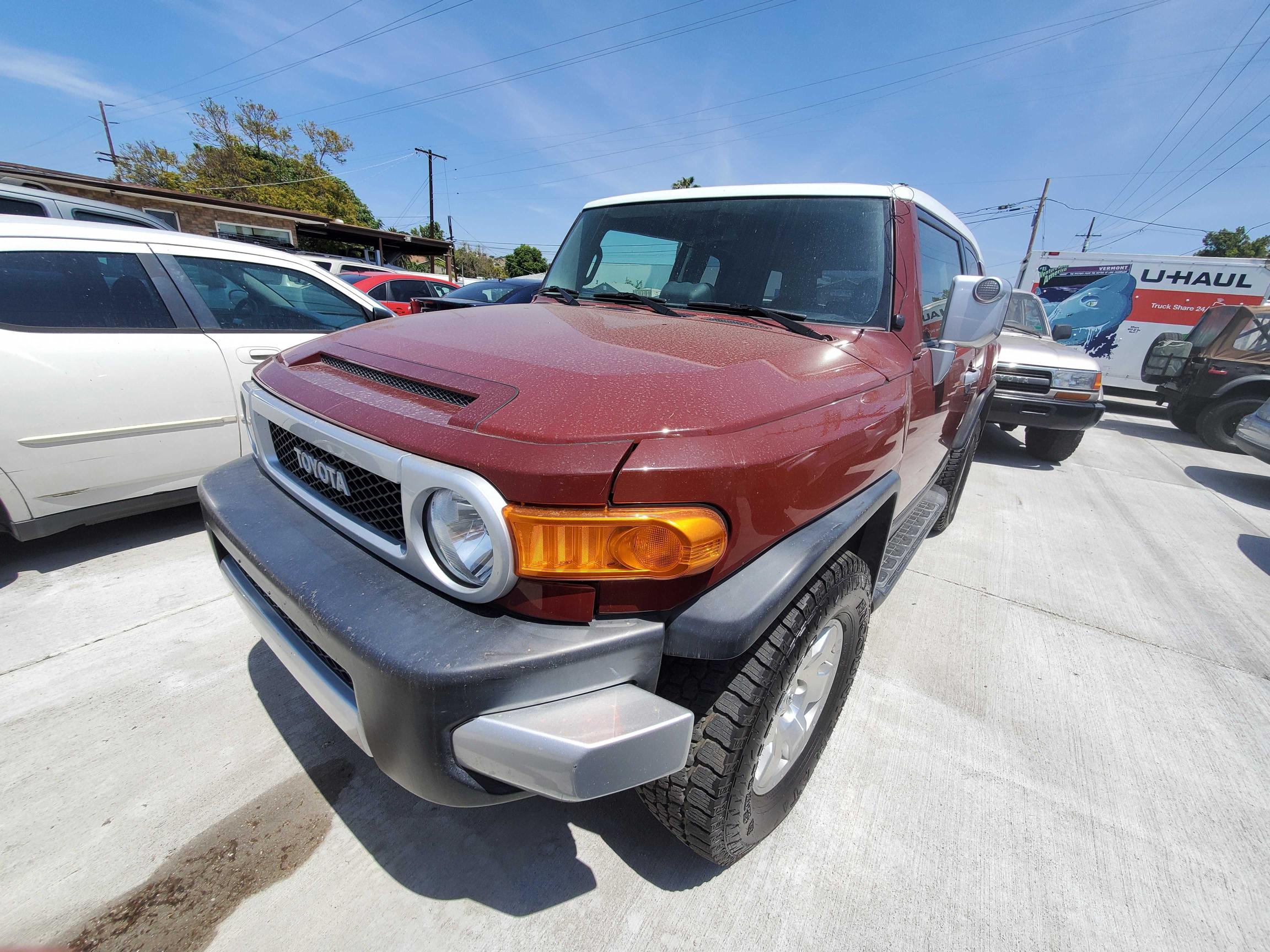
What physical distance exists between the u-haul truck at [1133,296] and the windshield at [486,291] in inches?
386

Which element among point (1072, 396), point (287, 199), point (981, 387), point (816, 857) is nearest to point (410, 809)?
point (816, 857)

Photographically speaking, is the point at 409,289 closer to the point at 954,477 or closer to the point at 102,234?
the point at 102,234

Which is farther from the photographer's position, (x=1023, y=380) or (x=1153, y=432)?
(x=1153, y=432)

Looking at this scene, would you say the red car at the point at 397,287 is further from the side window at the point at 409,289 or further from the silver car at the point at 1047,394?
the silver car at the point at 1047,394

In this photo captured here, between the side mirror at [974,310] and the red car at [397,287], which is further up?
the side mirror at [974,310]

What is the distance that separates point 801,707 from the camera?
1778mm

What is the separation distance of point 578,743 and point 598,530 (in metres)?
0.39

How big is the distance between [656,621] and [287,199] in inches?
1540

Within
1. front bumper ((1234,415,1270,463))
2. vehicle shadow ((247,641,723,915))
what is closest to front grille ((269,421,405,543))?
vehicle shadow ((247,641,723,915))

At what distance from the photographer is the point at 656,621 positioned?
1109mm

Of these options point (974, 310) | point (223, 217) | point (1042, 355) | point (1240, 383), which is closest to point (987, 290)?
point (974, 310)

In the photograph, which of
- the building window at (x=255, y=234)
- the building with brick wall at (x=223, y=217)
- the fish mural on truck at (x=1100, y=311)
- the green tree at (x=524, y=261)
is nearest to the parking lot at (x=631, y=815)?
the fish mural on truck at (x=1100, y=311)

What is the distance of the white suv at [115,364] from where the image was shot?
99.7 inches

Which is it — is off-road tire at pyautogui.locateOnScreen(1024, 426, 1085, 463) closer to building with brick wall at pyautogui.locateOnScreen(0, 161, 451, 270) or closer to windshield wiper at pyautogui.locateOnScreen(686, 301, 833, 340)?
windshield wiper at pyautogui.locateOnScreen(686, 301, 833, 340)
